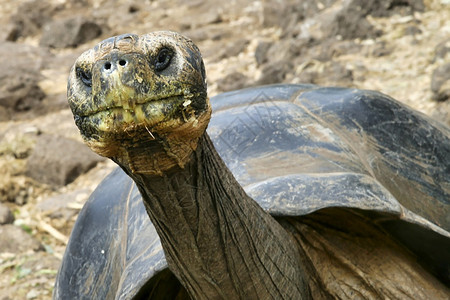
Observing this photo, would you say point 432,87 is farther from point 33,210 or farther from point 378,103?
point 33,210

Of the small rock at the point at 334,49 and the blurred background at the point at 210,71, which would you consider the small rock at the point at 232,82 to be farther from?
the small rock at the point at 334,49

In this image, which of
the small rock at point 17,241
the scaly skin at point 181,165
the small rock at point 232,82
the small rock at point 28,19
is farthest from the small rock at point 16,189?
the small rock at point 28,19

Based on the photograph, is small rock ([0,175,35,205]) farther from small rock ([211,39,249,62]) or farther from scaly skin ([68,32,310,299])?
scaly skin ([68,32,310,299])

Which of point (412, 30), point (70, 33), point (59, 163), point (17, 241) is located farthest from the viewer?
point (70, 33)

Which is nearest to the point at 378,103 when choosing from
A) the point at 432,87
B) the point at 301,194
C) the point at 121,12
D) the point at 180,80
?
the point at 301,194

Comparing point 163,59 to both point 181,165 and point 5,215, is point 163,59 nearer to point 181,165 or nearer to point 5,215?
point 181,165

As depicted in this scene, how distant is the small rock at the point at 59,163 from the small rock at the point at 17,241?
2.65ft

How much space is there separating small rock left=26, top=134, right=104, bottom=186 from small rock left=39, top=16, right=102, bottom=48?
2.82 meters

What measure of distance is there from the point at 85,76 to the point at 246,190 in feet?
2.57

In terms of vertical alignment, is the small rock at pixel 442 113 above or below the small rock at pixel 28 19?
below

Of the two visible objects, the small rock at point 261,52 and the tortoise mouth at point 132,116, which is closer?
the tortoise mouth at point 132,116

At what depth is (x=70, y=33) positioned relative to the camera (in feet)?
26.1

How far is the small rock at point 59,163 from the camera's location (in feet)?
17.0

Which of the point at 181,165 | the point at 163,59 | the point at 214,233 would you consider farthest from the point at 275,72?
the point at 163,59
